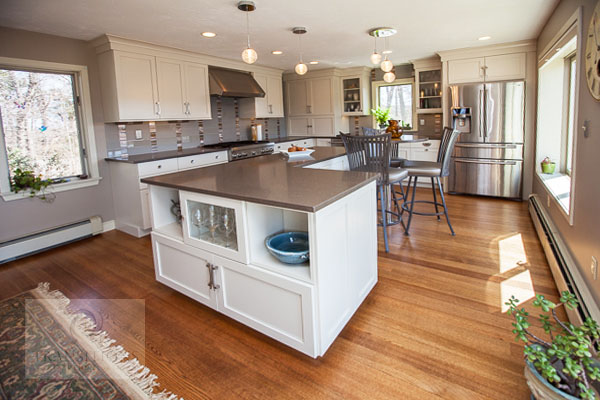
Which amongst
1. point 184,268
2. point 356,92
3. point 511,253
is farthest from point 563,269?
point 356,92

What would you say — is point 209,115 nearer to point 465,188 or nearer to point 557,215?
point 465,188

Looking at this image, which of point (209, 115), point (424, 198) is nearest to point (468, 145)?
point (424, 198)

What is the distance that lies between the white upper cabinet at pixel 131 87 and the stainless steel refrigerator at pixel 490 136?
165 inches

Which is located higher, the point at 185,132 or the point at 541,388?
the point at 185,132

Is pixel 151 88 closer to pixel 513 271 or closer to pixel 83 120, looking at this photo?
pixel 83 120

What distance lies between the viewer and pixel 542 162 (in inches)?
166

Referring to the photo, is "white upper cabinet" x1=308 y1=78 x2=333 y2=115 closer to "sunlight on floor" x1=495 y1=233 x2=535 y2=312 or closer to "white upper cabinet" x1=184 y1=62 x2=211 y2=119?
"white upper cabinet" x1=184 y1=62 x2=211 y2=119

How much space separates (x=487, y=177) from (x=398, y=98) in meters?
2.41

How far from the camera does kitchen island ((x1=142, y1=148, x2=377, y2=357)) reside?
1.81 m

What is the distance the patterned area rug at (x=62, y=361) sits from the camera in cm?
177

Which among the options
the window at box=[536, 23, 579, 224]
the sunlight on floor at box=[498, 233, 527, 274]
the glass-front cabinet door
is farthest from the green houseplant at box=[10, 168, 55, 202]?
the window at box=[536, 23, 579, 224]

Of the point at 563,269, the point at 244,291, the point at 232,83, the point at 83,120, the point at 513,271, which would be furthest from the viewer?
the point at 232,83

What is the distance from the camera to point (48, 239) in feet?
12.3

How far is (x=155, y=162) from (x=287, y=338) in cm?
295
